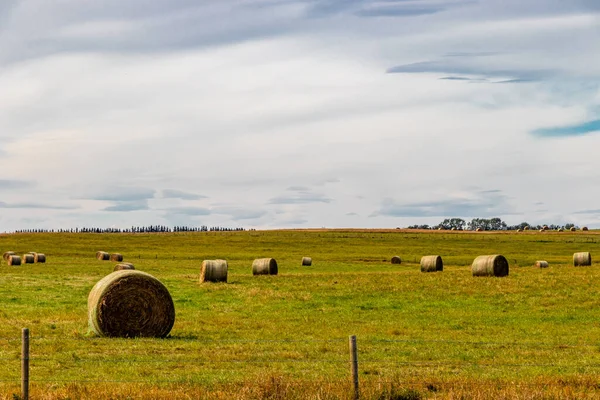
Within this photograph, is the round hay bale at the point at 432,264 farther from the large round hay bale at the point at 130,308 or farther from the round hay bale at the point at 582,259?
the large round hay bale at the point at 130,308

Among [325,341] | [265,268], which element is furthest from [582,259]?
[325,341]

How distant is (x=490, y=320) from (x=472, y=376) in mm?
12742

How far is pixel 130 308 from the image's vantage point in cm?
2330

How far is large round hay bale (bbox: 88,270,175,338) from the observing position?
23016 mm

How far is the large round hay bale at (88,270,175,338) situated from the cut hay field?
600 millimetres

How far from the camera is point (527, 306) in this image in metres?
31.5

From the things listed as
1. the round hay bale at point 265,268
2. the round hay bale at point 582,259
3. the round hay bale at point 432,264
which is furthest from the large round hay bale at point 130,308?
the round hay bale at point 582,259

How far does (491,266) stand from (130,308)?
27.1 meters

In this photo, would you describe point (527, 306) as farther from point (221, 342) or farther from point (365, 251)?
point (365, 251)

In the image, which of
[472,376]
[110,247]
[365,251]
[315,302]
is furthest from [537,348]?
[110,247]

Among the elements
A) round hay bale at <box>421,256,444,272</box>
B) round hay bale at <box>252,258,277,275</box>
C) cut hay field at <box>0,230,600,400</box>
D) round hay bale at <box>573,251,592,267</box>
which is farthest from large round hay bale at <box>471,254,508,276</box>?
round hay bale at <box>573,251,592,267</box>

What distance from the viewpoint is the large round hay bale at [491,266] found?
45.0 m

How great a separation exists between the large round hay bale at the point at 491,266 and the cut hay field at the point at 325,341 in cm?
222

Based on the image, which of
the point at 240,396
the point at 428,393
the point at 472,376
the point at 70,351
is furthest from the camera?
the point at 70,351
